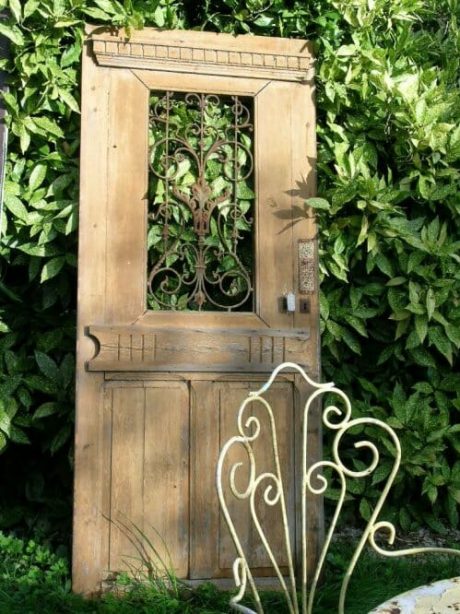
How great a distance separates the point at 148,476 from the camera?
9.36ft

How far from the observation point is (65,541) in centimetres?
319

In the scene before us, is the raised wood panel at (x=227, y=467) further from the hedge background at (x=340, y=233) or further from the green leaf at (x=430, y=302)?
the green leaf at (x=430, y=302)

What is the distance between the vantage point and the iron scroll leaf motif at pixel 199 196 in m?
3.11

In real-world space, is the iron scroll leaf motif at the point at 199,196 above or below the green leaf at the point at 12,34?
below

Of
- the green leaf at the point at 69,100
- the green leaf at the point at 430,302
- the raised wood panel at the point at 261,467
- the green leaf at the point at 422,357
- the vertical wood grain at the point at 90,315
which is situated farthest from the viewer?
the green leaf at the point at 422,357

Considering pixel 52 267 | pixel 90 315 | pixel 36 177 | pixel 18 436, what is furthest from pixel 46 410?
pixel 36 177

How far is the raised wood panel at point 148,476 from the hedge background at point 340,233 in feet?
1.22

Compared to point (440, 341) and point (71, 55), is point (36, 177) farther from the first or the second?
point (440, 341)

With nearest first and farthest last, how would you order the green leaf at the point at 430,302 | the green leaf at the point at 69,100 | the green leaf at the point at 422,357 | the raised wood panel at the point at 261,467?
the raised wood panel at the point at 261,467
the green leaf at the point at 69,100
the green leaf at the point at 430,302
the green leaf at the point at 422,357

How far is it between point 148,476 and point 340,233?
1351 millimetres

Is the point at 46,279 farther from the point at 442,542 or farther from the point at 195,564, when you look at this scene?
the point at 442,542

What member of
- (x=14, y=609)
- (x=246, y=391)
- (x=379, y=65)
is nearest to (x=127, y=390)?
(x=246, y=391)

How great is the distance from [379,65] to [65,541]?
2.55 m

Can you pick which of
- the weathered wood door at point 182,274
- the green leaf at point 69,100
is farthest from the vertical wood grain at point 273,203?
the green leaf at point 69,100
